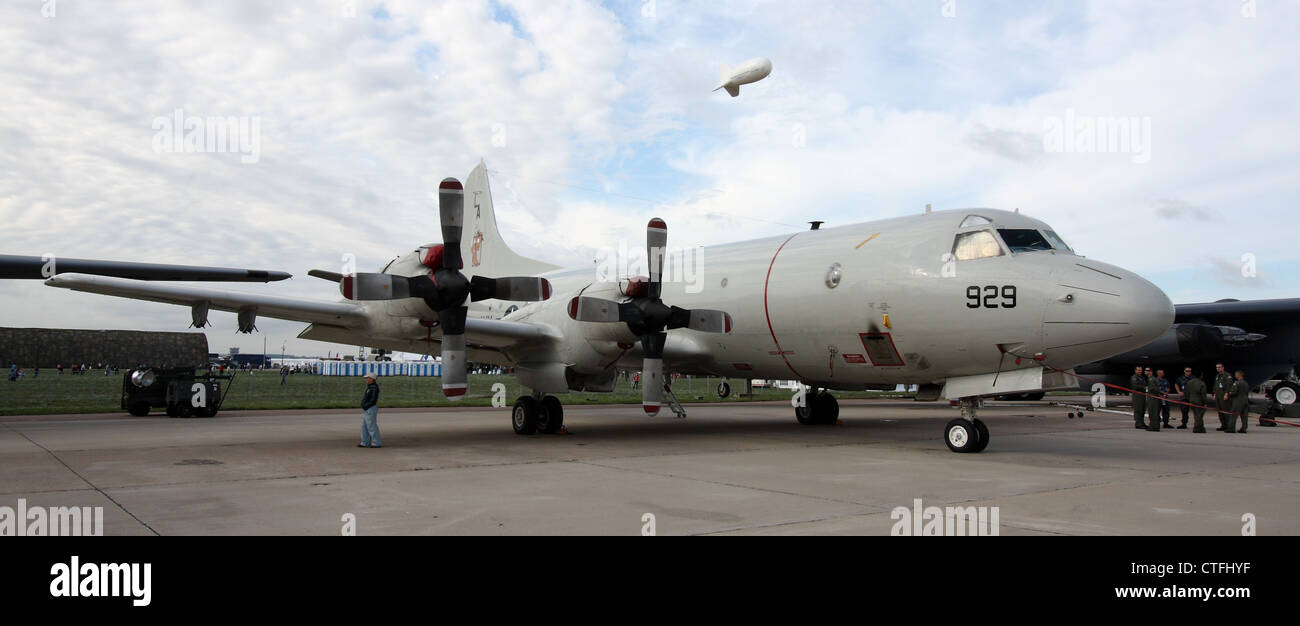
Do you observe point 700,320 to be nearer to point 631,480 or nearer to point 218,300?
point 631,480

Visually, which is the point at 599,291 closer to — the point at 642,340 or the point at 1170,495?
the point at 642,340

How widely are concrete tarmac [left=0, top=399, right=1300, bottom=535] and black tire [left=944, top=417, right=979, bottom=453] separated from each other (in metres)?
0.30

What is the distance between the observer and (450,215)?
1181 cm

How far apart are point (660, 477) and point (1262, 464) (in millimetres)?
8523

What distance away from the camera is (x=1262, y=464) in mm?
10789

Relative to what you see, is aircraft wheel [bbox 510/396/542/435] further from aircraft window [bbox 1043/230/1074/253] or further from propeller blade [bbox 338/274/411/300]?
aircraft window [bbox 1043/230/1074/253]

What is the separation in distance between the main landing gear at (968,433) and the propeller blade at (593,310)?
544 centimetres

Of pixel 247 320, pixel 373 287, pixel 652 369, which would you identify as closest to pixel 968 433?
pixel 652 369

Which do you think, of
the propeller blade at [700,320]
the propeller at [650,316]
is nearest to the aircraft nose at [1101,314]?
the propeller blade at [700,320]

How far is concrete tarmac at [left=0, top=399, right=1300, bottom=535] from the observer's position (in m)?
6.25

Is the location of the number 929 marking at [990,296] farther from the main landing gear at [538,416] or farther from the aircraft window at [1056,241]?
the main landing gear at [538,416]

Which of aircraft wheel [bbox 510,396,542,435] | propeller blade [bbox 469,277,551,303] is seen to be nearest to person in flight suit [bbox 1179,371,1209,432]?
aircraft wheel [bbox 510,396,542,435]

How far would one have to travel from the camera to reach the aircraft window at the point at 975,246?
36.2 ft
